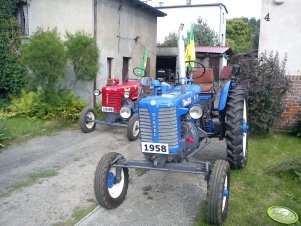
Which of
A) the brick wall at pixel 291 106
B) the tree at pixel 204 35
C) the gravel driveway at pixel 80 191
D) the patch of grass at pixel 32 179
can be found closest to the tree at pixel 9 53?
the gravel driveway at pixel 80 191

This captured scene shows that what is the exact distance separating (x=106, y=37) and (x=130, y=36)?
6.34ft

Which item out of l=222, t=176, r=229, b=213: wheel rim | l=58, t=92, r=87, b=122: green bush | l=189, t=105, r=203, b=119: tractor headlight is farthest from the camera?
l=58, t=92, r=87, b=122: green bush

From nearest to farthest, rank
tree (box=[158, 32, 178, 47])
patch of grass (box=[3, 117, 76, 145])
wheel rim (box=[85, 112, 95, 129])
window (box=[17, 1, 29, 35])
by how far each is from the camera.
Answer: patch of grass (box=[3, 117, 76, 145]) < wheel rim (box=[85, 112, 95, 129]) < window (box=[17, 1, 29, 35]) < tree (box=[158, 32, 178, 47])

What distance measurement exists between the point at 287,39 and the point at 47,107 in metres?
6.14

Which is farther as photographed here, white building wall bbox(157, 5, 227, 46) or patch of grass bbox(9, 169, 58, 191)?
white building wall bbox(157, 5, 227, 46)

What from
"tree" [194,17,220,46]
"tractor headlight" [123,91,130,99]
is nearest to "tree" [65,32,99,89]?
"tractor headlight" [123,91,130,99]

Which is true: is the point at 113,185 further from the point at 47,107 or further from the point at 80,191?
the point at 47,107

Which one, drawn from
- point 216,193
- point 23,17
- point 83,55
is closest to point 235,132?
point 216,193

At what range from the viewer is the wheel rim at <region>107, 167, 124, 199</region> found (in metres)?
3.92

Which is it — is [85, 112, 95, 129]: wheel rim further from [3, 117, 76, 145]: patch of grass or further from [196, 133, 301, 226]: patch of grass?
[196, 133, 301, 226]: patch of grass

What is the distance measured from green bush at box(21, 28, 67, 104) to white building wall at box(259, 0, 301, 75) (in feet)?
16.9

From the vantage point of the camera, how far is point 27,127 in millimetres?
7969

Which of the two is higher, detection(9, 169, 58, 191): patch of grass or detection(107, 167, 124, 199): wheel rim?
detection(107, 167, 124, 199): wheel rim

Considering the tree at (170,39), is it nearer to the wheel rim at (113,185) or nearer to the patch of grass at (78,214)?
the wheel rim at (113,185)
